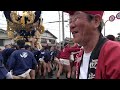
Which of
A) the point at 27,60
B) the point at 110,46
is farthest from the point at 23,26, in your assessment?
the point at 110,46

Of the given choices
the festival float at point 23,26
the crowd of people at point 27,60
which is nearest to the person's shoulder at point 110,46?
the crowd of people at point 27,60

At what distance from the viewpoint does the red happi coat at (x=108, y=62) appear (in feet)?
4.49

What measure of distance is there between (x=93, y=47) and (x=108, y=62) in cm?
35

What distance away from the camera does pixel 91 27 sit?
1725 mm

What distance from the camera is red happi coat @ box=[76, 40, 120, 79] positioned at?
137 cm

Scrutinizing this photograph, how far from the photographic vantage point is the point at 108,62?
1.42m

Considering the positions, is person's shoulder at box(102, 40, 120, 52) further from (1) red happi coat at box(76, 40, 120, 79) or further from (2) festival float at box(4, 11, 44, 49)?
(2) festival float at box(4, 11, 44, 49)

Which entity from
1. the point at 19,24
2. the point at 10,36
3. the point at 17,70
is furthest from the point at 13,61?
the point at 10,36

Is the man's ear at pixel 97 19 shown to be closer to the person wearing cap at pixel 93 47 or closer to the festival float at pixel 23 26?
the person wearing cap at pixel 93 47

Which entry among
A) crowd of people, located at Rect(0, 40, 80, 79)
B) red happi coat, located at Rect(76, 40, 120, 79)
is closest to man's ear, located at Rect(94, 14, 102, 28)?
red happi coat, located at Rect(76, 40, 120, 79)

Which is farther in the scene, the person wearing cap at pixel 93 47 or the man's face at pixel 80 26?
the man's face at pixel 80 26

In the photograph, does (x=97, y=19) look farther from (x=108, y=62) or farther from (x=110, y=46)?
(x=108, y=62)
